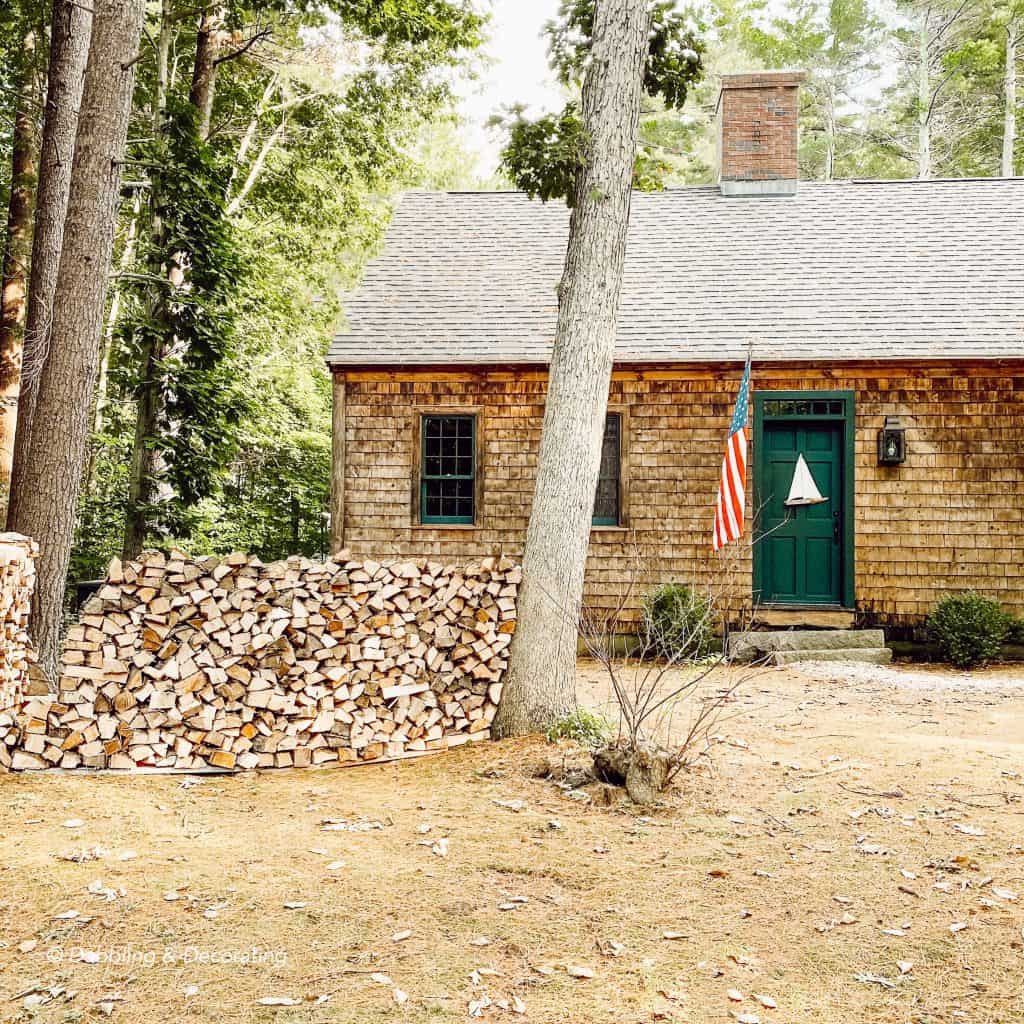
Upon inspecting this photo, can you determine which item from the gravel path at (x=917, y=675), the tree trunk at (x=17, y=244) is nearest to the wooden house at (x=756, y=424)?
the gravel path at (x=917, y=675)

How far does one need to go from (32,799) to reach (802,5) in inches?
1119

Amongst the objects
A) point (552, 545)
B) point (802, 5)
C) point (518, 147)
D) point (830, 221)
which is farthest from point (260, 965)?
point (802, 5)

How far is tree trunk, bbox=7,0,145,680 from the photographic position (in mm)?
5645

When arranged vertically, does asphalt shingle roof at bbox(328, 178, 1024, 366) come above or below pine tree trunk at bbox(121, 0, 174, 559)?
above

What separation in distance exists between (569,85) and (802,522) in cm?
570

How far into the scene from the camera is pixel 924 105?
69.1 ft

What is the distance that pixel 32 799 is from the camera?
4.17 meters

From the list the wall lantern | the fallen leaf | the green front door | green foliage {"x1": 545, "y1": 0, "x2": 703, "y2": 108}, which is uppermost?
green foliage {"x1": 545, "y1": 0, "x2": 703, "y2": 108}

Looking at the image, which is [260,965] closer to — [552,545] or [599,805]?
[599,805]

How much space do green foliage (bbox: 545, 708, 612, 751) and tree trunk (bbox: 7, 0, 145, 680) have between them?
128 inches

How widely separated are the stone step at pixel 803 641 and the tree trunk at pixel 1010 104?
51.6 feet

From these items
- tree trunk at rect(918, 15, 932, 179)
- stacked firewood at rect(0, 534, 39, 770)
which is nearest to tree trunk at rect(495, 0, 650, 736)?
stacked firewood at rect(0, 534, 39, 770)

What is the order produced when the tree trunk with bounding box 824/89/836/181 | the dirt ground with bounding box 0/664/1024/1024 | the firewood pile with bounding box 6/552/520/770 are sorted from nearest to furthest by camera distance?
1. the dirt ground with bounding box 0/664/1024/1024
2. the firewood pile with bounding box 6/552/520/770
3. the tree trunk with bounding box 824/89/836/181

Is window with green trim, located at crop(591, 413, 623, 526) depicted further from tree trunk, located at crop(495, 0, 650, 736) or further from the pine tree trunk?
the pine tree trunk
